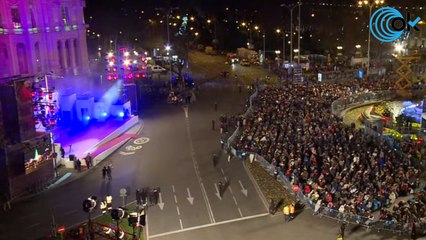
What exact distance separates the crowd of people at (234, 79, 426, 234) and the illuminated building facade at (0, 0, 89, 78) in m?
20.4

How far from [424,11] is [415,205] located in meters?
69.2

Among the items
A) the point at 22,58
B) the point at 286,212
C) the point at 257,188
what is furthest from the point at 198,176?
the point at 22,58

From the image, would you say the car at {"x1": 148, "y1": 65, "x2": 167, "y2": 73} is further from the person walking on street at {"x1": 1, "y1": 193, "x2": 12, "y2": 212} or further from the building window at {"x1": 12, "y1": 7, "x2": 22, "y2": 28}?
the person walking on street at {"x1": 1, "y1": 193, "x2": 12, "y2": 212}

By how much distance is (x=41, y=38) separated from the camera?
45.8 m

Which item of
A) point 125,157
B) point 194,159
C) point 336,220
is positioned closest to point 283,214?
point 336,220

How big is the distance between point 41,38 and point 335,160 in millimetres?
30687

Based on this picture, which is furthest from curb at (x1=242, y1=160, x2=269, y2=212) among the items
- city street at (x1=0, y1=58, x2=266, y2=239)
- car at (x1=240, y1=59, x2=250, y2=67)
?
car at (x1=240, y1=59, x2=250, y2=67)

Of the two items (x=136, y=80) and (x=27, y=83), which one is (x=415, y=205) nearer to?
(x=27, y=83)

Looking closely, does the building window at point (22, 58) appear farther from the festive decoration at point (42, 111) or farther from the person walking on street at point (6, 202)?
the person walking on street at point (6, 202)

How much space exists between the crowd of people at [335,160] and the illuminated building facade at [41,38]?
66.9ft

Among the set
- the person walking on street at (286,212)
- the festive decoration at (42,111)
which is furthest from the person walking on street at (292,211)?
the festive decoration at (42,111)

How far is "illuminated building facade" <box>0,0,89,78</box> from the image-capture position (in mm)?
40625

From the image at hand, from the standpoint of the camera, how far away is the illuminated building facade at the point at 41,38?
4062 cm

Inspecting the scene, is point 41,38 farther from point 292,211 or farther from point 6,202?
point 292,211
